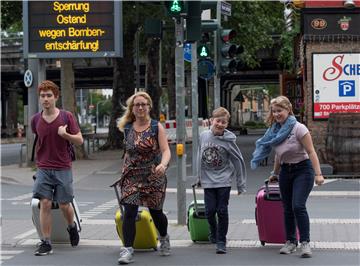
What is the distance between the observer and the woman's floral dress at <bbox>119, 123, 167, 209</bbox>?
7191 millimetres

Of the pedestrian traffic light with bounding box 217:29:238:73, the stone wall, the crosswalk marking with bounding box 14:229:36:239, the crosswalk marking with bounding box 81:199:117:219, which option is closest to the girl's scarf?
the crosswalk marking with bounding box 14:229:36:239

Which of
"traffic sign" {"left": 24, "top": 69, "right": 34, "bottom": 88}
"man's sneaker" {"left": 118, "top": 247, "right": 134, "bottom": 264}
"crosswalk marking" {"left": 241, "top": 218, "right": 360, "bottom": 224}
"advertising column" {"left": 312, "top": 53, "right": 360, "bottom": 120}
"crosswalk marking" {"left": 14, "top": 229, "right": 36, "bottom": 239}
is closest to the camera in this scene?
"man's sneaker" {"left": 118, "top": 247, "right": 134, "bottom": 264}

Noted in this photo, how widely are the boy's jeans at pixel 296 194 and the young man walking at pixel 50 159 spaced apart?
2.33 m

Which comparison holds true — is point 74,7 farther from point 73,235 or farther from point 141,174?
point 141,174

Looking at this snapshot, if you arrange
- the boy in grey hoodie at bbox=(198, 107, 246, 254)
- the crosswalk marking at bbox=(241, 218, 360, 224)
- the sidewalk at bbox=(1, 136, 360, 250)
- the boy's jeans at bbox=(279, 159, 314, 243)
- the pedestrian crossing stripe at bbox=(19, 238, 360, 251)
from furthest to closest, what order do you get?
1. the crosswalk marking at bbox=(241, 218, 360, 224)
2. the sidewalk at bbox=(1, 136, 360, 250)
3. the pedestrian crossing stripe at bbox=(19, 238, 360, 251)
4. the boy in grey hoodie at bbox=(198, 107, 246, 254)
5. the boy's jeans at bbox=(279, 159, 314, 243)

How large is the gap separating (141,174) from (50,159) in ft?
3.83

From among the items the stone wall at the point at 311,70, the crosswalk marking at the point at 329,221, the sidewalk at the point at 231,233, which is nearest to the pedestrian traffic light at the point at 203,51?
the stone wall at the point at 311,70

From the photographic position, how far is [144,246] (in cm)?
784

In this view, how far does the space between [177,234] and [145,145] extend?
2.09 m

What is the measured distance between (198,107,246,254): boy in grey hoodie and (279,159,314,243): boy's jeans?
0.53m

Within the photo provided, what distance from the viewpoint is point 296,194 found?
285 inches

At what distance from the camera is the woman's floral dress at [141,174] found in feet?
23.6

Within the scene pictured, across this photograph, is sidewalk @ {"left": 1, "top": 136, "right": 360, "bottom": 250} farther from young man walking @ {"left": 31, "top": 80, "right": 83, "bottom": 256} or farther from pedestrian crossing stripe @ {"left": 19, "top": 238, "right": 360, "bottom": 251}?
young man walking @ {"left": 31, "top": 80, "right": 83, "bottom": 256}

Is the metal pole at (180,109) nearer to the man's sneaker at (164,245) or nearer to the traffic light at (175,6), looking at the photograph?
the traffic light at (175,6)
